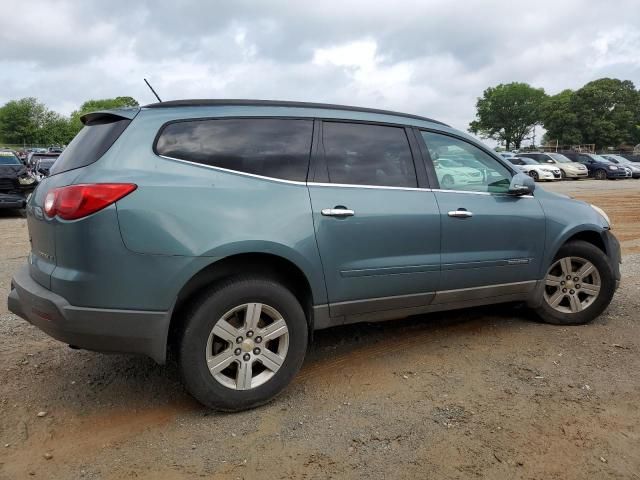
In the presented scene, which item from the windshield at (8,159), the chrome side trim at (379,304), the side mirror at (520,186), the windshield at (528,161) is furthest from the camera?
the windshield at (528,161)

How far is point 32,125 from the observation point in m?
99.2

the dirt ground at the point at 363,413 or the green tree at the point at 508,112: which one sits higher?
the green tree at the point at 508,112

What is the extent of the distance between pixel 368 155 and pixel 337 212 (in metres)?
0.57

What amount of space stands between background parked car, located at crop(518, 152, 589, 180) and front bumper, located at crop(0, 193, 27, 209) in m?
26.6

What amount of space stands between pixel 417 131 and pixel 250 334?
6.32 ft

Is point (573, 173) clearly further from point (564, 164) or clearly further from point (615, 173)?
point (615, 173)

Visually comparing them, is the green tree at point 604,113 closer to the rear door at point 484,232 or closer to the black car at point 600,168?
the black car at point 600,168

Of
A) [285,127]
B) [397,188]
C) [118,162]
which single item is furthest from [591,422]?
[118,162]

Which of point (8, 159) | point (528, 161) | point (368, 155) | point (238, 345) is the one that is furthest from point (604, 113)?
point (238, 345)

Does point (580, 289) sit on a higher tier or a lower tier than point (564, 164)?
lower

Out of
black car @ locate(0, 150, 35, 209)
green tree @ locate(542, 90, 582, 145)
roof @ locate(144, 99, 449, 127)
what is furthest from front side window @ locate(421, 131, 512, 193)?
green tree @ locate(542, 90, 582, 145)

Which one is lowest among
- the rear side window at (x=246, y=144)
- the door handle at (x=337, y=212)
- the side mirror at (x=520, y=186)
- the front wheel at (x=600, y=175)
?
the front wheel at (x=600, y=175)

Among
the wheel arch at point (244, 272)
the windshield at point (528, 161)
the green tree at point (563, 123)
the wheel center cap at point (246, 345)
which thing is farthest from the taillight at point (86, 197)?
the green tree at point (563, 123)

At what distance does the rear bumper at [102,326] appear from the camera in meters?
2.77
